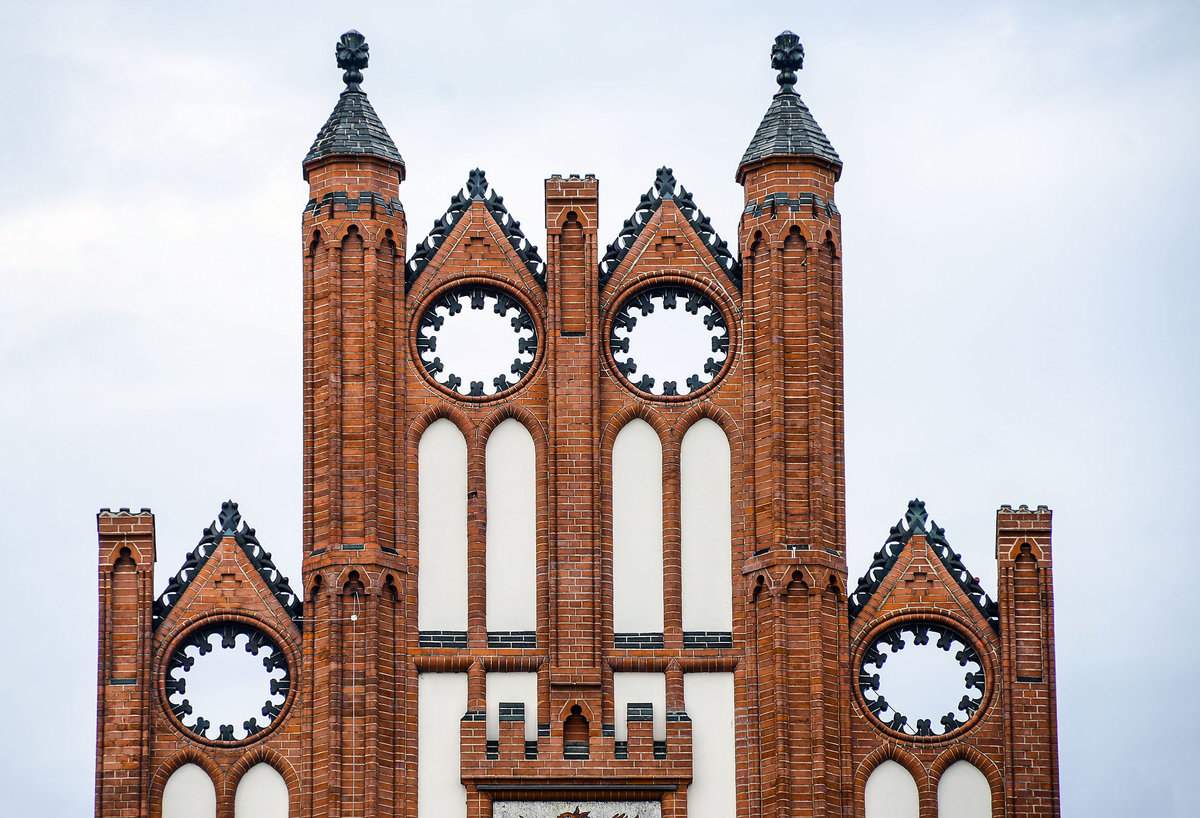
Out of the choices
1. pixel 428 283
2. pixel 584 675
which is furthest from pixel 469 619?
pixel 428 283

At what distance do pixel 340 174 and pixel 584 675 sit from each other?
7125mm

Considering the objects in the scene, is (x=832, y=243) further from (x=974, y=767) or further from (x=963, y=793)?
(x=963, y=793)

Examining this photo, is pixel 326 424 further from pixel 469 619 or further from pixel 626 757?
pixel 626 757

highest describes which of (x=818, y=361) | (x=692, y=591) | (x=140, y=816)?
(x=818, y=361)

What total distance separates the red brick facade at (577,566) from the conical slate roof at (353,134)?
0.13m

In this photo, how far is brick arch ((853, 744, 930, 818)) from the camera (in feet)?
132

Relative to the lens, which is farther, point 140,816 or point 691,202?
point 691,202

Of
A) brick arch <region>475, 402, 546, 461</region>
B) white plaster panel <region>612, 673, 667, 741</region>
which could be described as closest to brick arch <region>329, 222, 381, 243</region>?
brick arch <region>475, 402, 546, 461</region>

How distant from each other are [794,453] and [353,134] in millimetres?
6937

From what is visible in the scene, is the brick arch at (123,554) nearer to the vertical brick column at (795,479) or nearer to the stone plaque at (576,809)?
the stone plaque at (576,809)

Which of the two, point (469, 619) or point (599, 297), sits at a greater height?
point (599, 297)

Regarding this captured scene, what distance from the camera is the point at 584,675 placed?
4044cm

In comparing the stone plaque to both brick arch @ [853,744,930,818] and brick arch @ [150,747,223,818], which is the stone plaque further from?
brick arch @ [150,747,223,818]

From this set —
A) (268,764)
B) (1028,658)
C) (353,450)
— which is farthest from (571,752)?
(1028,658)
